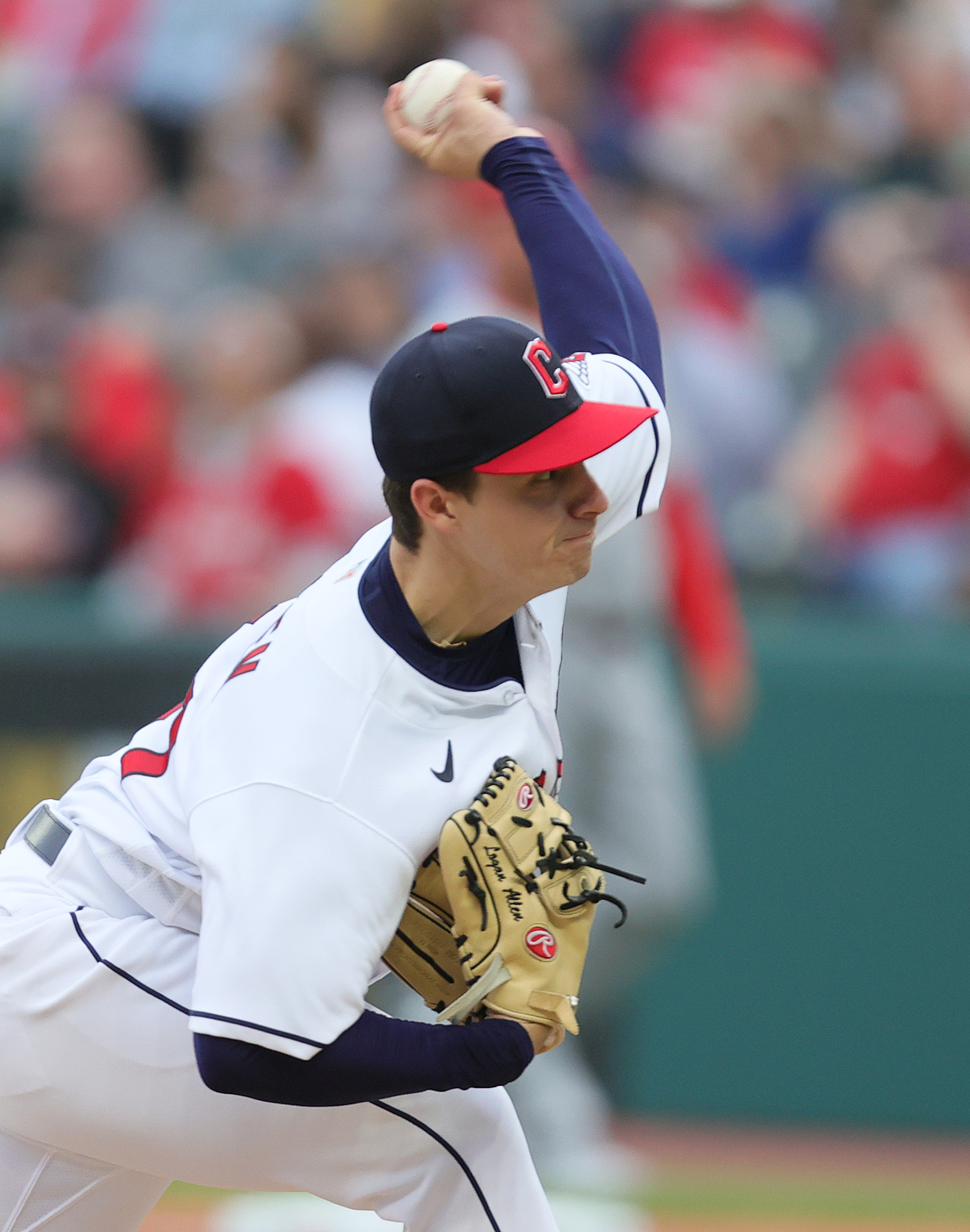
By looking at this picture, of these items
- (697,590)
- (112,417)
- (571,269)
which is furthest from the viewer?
(112,417)

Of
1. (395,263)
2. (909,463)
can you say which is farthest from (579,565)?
(395,263)

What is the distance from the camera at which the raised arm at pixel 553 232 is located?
2.63m

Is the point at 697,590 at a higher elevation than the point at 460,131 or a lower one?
lower

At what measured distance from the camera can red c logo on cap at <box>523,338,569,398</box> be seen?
2227mm

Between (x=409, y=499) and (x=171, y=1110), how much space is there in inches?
32.7

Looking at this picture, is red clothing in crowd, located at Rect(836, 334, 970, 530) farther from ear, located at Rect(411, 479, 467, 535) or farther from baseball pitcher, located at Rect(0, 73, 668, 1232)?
ear, located at Rect(411, 479, 467, 535)

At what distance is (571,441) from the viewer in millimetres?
2213

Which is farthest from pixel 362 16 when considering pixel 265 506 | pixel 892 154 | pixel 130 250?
pixel 265 506

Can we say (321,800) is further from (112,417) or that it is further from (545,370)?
(112,417)

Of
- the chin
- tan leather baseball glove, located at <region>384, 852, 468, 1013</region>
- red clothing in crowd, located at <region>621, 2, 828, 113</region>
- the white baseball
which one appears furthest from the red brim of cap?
red clothing in crowd, located at <region>621, 2, 828, 113</region>

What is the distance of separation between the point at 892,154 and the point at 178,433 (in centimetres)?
318

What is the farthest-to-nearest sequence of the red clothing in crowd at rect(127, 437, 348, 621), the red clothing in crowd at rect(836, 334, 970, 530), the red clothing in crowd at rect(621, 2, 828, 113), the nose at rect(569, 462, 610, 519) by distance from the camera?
the red clothing in crowd at rect(621, 2, 828, 113), the red clothing in crowd at rect(836, 334, 970, 530), the red clothing in crowd at rect(127, 437, 348, 621), the nose at rect(569, 462, 610, 519)

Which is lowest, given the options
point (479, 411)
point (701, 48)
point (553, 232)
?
point (479, 411)

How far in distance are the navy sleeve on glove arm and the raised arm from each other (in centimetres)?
96
